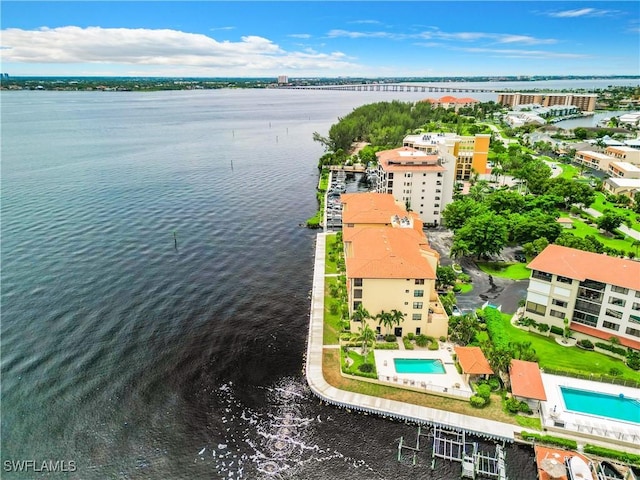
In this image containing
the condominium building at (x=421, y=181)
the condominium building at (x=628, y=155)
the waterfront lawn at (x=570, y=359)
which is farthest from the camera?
the condominium building at (x=628, y=155)

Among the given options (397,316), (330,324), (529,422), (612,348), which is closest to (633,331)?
(612,348)

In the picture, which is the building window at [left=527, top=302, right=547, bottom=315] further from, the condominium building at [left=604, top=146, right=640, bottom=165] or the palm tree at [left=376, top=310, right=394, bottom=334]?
the condominium building at [left=604, top=146, right=640, bottom=165]

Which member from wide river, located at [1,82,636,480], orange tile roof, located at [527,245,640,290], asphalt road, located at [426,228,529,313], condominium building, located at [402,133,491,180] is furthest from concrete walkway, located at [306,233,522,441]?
condominium building, located at [402,133,491,180]

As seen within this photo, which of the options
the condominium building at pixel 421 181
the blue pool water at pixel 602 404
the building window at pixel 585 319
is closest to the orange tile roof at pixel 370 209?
the condominium building at pixel 421 181

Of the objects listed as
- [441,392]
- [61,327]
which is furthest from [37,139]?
[441,392]

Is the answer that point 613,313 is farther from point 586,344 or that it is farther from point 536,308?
point 536,308

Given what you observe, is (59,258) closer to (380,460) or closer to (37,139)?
(380,460)

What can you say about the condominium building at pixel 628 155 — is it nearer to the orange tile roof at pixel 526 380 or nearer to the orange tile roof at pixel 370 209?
the orange tile roof at pixel 370 209
